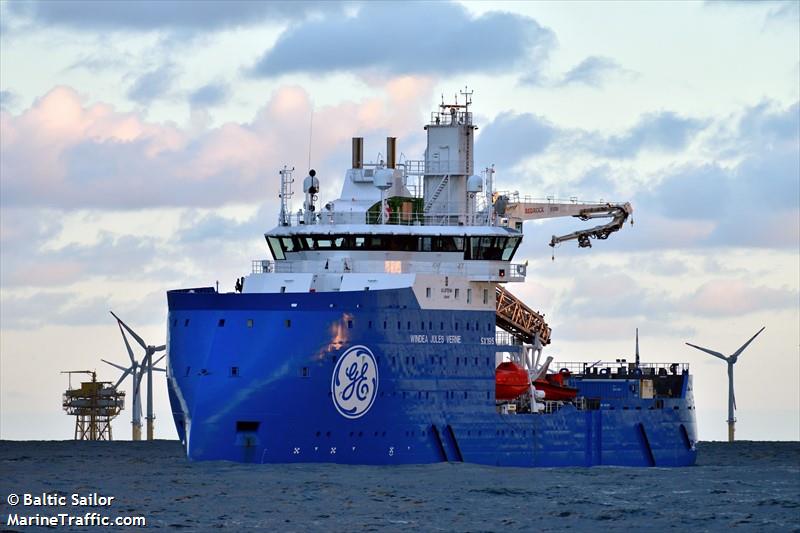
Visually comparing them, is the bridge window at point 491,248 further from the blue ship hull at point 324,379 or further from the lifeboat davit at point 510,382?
the lifeboat davit at point 510,382

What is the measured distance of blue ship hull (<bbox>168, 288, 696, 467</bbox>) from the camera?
80.7 m

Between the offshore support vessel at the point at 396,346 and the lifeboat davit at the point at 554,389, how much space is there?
0.08 meters

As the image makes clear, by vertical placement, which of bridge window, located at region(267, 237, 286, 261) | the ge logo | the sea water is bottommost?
the sea water

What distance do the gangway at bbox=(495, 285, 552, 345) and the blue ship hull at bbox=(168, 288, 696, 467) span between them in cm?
649

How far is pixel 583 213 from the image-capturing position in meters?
101

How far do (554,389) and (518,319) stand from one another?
335 centimetres

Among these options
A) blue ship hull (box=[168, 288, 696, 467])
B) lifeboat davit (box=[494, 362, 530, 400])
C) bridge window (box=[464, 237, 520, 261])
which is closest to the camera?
blue ship hull (box=[168, 288, 696, 467])

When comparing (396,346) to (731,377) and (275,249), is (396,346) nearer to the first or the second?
(275,249)

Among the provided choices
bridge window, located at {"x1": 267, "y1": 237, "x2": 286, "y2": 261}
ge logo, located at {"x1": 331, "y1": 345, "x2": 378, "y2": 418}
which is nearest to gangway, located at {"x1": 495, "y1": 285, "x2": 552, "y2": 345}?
bridge window, located at {"x1": 267, "y1": 237, "x2": 286, "y2": 261}

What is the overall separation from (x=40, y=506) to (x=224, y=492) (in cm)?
653

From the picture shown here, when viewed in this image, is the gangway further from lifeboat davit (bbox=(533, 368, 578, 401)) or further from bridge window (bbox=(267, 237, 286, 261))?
bridge window (bbox=(267, 237, 286, 261))

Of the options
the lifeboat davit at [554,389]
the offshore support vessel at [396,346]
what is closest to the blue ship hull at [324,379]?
the offshore support vessel at [396,346]

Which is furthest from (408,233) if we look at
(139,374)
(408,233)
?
(139,374)

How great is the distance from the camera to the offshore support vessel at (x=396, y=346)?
8088 cm
